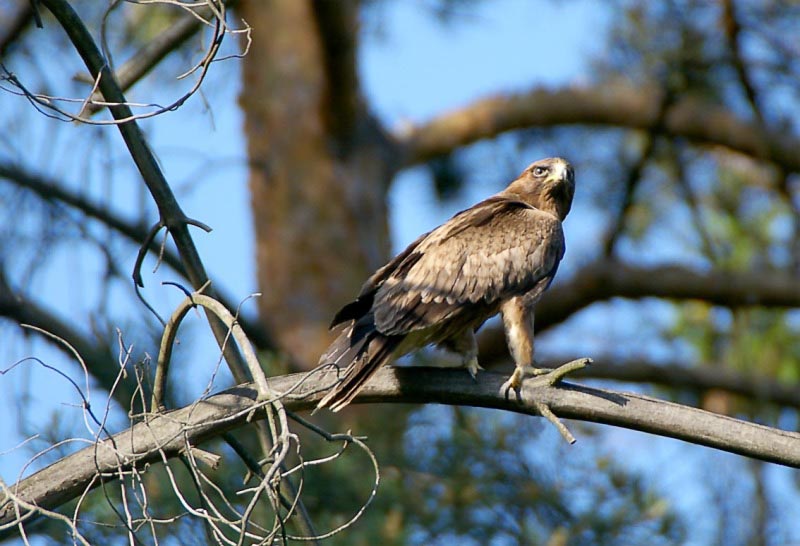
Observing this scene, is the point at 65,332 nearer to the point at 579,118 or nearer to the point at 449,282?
the point at 449,282

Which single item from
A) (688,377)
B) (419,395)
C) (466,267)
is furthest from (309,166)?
(419,395)

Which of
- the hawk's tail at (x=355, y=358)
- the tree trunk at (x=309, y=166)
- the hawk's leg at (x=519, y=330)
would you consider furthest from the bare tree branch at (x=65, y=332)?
the hawk's leg at (x=519, y=330)

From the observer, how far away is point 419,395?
123 inches

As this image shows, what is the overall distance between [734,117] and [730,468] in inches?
121

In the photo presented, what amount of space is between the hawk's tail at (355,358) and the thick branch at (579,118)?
15.6 feet

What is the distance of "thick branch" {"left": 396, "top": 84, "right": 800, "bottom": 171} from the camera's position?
8.09m

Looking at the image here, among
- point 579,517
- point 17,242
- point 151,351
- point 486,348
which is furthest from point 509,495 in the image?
point 17,242

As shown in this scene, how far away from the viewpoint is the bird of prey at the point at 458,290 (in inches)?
138

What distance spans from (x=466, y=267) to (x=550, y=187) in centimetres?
114

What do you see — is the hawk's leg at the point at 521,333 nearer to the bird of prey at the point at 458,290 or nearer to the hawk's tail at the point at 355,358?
A: the bird of prey at the point at 458,290

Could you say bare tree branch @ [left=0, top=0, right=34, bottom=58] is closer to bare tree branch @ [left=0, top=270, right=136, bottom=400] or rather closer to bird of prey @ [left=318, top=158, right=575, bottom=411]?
bare tree branch @ [left=0, top=270, right=136, bottom=400]

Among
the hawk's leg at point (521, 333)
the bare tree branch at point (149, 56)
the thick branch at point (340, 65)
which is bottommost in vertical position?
the hawk's leg at point (521, 333)

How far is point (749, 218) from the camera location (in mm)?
9742

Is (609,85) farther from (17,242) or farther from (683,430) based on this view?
(683,430)
